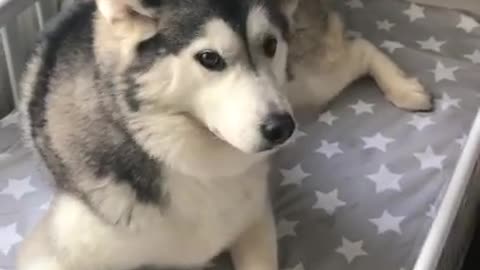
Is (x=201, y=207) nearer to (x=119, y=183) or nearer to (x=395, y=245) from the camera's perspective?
(x=119, y=183)

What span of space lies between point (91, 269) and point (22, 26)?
0.54 metres

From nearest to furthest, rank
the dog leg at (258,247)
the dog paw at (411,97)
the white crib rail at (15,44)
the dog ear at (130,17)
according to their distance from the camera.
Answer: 1. the dog ear at (130,17)
2. the dog leg at (258,247)
3. the white crib rail at (15,44)
4. the dog paw at (411,97)

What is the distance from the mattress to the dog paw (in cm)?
1

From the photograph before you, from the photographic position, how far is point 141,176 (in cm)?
111

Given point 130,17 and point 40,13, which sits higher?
point 130,17

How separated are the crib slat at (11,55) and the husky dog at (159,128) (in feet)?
0.49

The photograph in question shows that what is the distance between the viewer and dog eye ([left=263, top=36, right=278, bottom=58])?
1.01 meters

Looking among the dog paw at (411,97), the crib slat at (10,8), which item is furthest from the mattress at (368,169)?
the crib slat at (10,8)

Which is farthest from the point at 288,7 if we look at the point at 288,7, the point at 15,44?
the point at 15,44

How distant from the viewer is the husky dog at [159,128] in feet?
3.23

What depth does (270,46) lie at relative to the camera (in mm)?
1023

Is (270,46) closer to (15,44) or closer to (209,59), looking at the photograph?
(209,59)

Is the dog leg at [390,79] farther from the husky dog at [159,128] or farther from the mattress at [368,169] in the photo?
the husky dog at [159,128]

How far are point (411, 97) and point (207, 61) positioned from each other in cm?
70
